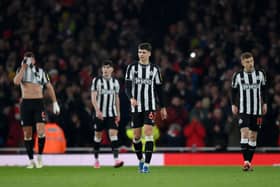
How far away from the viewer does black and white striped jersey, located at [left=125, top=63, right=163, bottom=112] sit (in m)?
13.9

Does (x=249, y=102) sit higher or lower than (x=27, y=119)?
higher

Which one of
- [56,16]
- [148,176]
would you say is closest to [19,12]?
[56,16]

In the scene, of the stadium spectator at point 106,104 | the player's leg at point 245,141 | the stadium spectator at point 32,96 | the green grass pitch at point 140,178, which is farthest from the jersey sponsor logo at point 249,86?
the stadium spectator at point 32,96

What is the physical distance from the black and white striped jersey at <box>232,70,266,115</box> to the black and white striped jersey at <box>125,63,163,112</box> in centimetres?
147

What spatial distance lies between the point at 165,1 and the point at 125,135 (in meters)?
5.31

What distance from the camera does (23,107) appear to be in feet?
50.4

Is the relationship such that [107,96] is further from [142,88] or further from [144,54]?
[144,54]

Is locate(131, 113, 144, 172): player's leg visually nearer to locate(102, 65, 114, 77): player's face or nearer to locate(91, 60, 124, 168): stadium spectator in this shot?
locate(91, 60, 124, 168): stadium spectator

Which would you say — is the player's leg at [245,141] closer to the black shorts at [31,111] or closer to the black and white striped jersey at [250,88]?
the black and white striped jersey at [250,88]

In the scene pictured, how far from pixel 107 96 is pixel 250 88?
3.29 metres

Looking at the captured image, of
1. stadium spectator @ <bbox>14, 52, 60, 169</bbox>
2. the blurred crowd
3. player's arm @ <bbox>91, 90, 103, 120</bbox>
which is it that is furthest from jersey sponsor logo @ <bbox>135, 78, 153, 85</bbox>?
the blurred crowd

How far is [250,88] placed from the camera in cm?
1425

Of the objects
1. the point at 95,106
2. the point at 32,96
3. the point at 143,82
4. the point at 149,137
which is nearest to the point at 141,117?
the point at 149,137

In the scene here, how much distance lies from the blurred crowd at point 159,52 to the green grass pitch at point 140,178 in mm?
4557
